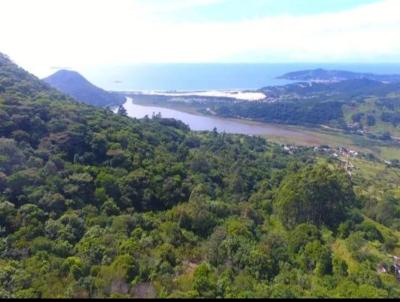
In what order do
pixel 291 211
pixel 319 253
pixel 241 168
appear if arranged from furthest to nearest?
1. pixel 241 168
2. pixel 291 211
3. pixel 319 253

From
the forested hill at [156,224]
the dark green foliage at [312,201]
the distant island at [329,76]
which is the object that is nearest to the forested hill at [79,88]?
the forested hill at [156,224]

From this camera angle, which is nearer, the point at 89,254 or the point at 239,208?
the point at 89,254

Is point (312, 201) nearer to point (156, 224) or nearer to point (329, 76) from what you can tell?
point (156, 224)

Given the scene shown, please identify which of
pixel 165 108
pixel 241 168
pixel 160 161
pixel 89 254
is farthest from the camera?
pixel 165 108

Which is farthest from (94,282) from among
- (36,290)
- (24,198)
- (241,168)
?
(241,168)

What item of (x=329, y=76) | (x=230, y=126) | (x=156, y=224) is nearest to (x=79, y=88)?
(x=230, y=126)

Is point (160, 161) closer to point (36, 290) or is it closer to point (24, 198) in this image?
point (24, 198)
